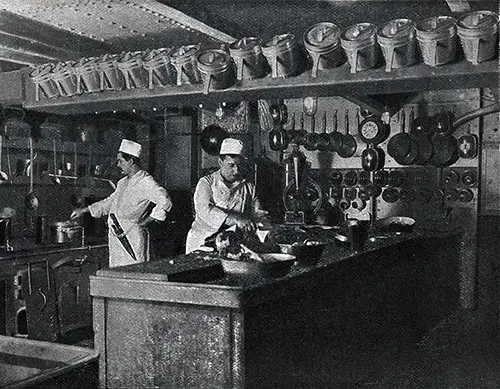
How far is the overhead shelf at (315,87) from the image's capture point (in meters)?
3.79

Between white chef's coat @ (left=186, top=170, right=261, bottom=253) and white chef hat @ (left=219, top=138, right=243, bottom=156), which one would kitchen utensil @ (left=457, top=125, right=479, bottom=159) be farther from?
white chef hat @ (left=219, top=138, right=243, bottom=156)

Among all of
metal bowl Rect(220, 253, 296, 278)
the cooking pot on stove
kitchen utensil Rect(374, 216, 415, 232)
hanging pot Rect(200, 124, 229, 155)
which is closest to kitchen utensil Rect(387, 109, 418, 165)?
kitchen utensil Rect(374, 216, 415, 232)

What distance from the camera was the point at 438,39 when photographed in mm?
3650

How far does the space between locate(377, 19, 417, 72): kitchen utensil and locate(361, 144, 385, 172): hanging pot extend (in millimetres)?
3567

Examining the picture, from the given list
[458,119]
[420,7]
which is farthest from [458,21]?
[458,119]

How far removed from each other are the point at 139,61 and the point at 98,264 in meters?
2.37

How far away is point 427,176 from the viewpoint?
7254 millimetres

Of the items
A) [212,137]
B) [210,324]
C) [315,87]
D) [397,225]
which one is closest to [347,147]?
[212,137]

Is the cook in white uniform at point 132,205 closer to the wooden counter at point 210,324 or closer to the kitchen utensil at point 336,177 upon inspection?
the wooden counter at point 210,324

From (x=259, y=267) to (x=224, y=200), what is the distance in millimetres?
2437

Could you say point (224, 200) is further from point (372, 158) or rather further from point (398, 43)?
point (372, 158)

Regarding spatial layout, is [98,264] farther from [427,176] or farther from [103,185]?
[427,176]

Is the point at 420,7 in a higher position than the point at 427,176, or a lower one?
higher

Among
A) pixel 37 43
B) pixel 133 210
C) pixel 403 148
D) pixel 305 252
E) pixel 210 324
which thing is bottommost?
pixel 210 324
